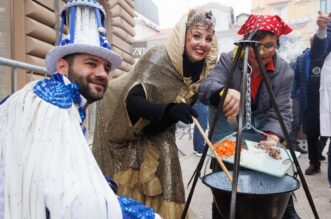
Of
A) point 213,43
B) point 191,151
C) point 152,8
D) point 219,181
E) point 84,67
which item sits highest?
point 152,8

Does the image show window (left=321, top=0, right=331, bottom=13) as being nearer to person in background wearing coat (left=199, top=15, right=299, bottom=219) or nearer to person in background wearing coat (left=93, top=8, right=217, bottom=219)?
person in background wearing coat (left=199, top=15, right=299, bottom=219)

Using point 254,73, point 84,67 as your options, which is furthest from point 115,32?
point 84,67

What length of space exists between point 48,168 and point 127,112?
1.36 metres

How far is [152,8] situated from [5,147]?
40.0 m

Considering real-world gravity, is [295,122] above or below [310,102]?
below

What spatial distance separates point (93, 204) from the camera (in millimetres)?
1051

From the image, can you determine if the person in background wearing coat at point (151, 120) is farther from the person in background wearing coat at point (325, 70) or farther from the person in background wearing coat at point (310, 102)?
the person in background wearing coat at point (310, 102)

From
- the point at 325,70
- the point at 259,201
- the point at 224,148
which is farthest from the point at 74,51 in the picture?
the point at 325,70

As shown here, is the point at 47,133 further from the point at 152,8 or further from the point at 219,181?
the point at 152,8

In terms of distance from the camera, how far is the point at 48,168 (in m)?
1.04

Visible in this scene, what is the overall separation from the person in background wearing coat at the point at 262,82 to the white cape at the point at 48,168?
4.36ft

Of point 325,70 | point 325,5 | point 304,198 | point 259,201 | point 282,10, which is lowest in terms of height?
point 304,198

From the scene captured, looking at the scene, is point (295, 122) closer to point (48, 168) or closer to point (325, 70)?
point (325, 70)

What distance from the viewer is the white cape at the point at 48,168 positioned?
1.03m
